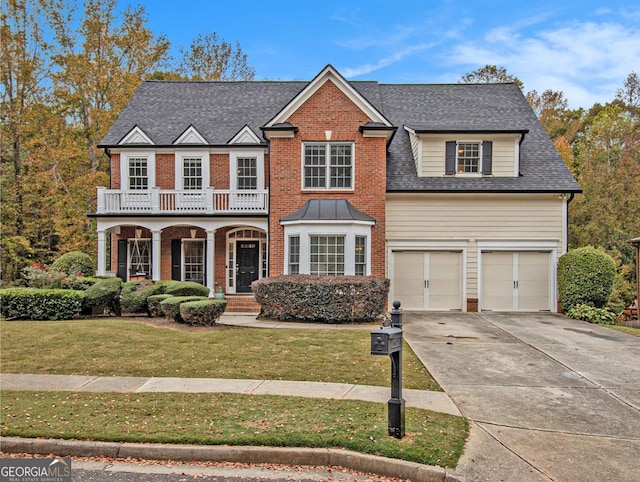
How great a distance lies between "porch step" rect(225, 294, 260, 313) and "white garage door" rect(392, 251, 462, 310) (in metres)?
5.36

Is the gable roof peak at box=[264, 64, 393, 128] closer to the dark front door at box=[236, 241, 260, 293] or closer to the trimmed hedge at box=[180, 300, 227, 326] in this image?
the dark front door at box=[236, 241, 260, 293]

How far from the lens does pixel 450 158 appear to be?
61.4 ft

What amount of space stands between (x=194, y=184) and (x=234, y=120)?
3.42 m

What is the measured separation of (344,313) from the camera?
574 inches

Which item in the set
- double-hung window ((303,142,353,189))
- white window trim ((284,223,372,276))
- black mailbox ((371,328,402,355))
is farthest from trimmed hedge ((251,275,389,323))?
black mailbox ((371,328,402,355))

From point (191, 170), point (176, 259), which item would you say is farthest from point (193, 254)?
point (191, 170)

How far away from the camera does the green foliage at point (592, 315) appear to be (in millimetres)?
15922

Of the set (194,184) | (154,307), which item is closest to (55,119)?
(194,184)

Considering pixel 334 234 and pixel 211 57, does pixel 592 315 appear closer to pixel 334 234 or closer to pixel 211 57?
pixel 334 234

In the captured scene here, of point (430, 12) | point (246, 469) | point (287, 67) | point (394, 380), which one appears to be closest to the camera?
point (246, 469)

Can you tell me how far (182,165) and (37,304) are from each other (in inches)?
342

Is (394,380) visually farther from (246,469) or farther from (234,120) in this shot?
(234,120)

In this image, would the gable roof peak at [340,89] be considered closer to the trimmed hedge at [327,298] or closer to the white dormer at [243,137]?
the white dormer at [243,137]

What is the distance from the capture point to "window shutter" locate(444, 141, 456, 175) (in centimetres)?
1869
